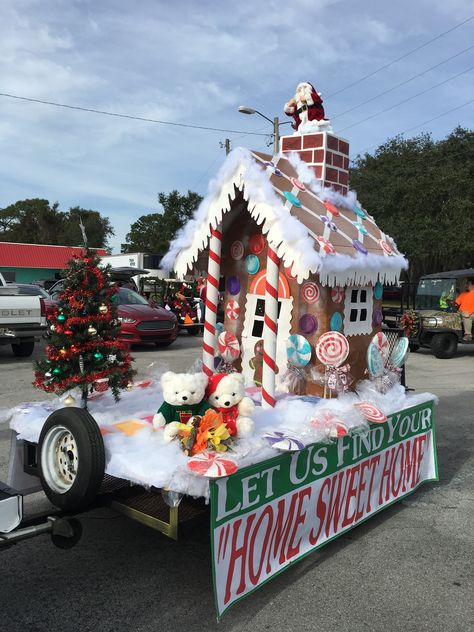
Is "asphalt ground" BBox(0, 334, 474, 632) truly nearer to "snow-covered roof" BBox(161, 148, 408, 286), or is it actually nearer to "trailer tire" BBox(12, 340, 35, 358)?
"snow-covered roof" BBox(161, 148, 408, 286)

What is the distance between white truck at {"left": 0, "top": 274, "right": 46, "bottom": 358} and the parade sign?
315 inches

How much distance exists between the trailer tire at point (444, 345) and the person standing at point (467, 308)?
0.32 m

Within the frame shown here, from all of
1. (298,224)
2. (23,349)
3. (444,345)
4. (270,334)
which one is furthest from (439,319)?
(298,224)

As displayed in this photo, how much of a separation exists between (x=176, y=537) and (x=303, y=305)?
2.10m

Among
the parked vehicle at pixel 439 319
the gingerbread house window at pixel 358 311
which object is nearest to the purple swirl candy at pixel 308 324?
the gingerbread house window at pixel 358 311

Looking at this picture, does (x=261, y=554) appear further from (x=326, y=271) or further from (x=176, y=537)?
(x=326, y=271)

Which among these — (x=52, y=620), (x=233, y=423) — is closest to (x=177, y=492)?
(x=233, y=423)

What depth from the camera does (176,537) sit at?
2725 mm

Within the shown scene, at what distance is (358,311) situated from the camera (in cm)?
457

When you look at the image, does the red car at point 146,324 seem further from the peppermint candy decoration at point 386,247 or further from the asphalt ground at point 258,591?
the peppermint candy decoration at point 386,247

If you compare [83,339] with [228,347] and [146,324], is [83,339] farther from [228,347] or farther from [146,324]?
[146,324]

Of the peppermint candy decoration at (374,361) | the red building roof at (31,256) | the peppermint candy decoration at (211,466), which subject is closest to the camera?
the peppermint candy decoration at (211,466)

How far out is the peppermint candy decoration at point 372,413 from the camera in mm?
3742

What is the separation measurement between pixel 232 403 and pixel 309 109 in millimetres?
2812
